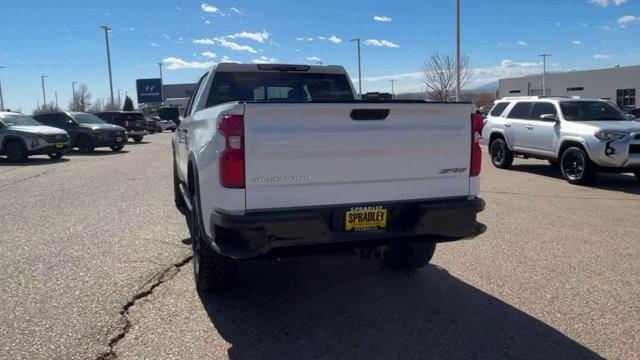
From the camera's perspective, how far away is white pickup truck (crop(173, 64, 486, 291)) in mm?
3369

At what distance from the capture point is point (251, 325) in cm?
385

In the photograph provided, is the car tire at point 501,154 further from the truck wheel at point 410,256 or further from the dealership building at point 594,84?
the dealership building at point 594,84

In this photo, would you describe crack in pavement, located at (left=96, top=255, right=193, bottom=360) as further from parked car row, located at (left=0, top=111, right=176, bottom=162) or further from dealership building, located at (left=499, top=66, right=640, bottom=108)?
dealership building, located at (left=499, top=66, right=640, bottom=108)

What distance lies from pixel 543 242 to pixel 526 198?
3097 mm

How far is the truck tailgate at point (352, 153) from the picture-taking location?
3385 millimetres

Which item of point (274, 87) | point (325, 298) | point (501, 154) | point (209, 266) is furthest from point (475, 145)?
point (501, 154)

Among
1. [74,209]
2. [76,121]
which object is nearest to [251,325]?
[74,209]

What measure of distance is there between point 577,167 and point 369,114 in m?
8.44

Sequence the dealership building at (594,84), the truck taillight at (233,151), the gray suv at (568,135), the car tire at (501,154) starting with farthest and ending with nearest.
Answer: the dealership building at (594,84), the car tire at (501,154), the gray suv at (568,135), the truck taillight at (233,151)

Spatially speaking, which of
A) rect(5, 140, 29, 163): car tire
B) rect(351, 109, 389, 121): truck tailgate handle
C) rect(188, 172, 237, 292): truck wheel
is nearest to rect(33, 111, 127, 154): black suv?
rect(5, 140, 29, 163): car tire

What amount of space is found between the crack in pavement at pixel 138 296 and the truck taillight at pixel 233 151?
1.36 metres

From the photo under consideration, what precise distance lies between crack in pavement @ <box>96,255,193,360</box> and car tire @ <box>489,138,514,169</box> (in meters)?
9.78

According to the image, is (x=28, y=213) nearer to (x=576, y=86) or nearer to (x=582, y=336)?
(x=582, y=336)

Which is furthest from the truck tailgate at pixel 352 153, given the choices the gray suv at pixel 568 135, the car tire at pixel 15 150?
the car tire at pixel 15 150
